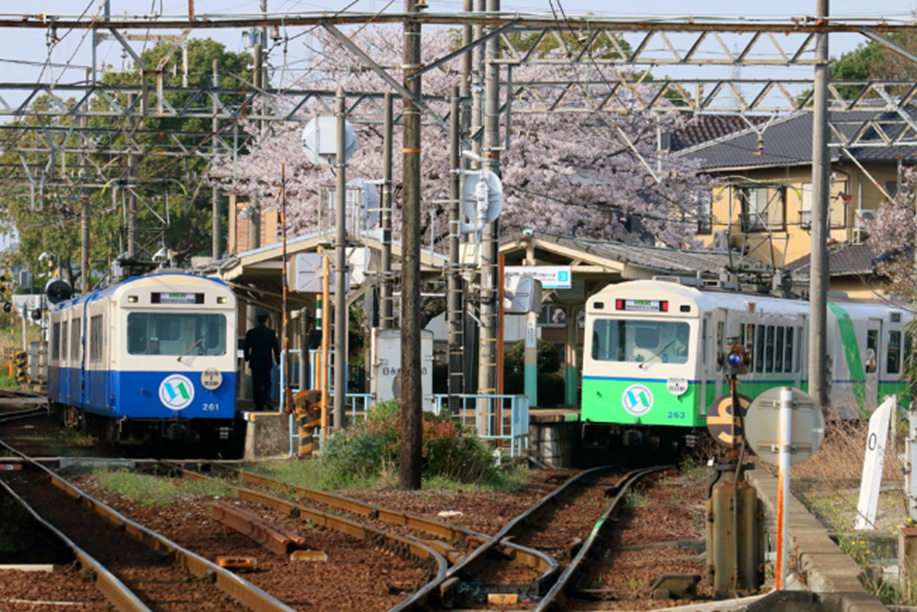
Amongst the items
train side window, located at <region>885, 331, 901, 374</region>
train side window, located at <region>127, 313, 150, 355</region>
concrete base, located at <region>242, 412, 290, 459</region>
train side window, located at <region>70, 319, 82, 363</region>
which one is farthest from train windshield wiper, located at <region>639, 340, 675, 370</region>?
train side window, located at <region>70, 319, 82, 363</region>

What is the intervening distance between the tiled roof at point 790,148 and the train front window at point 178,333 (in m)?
25.8

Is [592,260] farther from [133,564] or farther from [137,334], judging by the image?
[133,564]

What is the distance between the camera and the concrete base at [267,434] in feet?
69.4

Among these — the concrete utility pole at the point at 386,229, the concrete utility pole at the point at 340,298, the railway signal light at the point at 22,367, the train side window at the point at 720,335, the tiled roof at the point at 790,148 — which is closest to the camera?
the concrete utility pole at the point at 340,298

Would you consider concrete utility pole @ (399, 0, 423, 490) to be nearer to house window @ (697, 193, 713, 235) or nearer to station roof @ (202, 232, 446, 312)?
station roof @ (202, 232, 446, 312)

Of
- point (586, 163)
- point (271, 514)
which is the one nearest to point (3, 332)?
point (586, 163)

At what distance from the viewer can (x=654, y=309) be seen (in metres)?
22.5

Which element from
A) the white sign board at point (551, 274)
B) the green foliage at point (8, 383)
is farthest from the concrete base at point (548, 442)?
the green foliage at point (8, 383)

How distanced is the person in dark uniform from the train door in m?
11.5

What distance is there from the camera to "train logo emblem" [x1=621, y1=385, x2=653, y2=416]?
74.0 ft

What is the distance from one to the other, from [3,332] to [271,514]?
72.9 m

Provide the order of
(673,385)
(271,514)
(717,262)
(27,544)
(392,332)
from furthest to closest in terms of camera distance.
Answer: (717,262) → (673,385) → (392,332) → (271,514) → (27,544)

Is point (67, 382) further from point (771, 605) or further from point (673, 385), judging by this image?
point (771, 605)

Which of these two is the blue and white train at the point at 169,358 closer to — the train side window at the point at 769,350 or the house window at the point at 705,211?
the train side window at the point at 769,350
